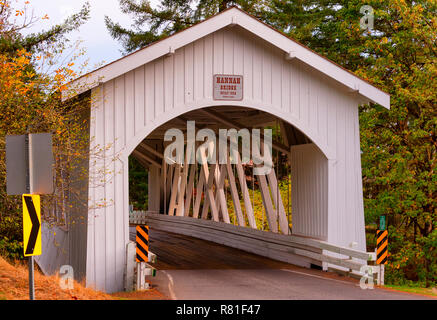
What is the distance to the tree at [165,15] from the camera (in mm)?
26516

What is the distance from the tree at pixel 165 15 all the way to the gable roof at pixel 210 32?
15096 mm

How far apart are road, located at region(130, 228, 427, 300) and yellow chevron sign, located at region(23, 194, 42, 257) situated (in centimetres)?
334

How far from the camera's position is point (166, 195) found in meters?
26.3

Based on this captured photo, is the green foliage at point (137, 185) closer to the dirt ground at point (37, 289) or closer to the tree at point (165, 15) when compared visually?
the tree at point (165, 15)

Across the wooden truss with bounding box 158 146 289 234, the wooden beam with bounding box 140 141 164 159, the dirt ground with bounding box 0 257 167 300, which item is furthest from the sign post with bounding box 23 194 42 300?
the wooden beam with bounding box 140 141 164 159

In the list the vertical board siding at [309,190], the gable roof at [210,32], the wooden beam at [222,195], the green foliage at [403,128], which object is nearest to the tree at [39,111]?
the gable roof at [210,32]

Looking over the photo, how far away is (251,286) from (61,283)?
12.4 feet

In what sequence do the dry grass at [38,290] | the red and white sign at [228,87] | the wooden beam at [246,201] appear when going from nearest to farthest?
1. the dry grass at [38,290]
2. the red and white sign at [228,87]
3. the wooden beam at [246,201]

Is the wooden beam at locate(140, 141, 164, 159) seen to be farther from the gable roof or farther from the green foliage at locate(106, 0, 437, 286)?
the gable roof

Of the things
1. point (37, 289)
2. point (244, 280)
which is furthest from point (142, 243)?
point (37, 289)

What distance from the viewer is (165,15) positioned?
1051 inches

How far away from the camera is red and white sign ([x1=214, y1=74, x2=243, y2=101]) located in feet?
38.5

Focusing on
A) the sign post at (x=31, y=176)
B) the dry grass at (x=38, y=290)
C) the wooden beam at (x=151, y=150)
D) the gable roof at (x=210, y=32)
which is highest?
the gable roof at (x=210, y=32)

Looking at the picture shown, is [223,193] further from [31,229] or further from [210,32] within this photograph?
[31,229]
